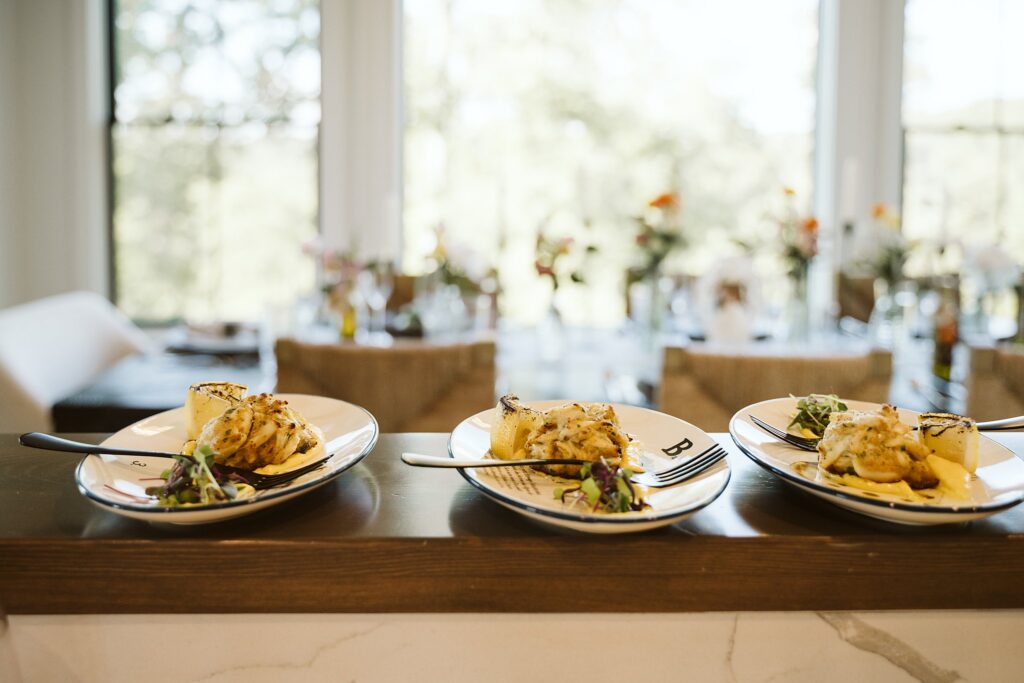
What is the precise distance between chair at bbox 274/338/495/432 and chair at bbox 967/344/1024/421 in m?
1.06

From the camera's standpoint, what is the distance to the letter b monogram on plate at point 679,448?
729 millimetres

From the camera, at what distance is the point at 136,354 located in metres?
2.58

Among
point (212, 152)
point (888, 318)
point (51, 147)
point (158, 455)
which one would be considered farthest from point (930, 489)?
point (51, 147)

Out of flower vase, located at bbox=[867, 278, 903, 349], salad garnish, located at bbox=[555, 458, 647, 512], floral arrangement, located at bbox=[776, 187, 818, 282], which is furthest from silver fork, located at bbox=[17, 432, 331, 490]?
→ flower vase, located at bbox=[867, 278, 903, 349]

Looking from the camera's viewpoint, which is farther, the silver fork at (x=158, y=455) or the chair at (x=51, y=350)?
the chair at (x=51, y=350)

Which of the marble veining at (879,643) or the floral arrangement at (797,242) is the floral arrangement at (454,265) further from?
the marble veining at (879,643)

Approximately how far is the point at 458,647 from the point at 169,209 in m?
4.13

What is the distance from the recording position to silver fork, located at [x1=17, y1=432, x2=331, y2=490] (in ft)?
2.14

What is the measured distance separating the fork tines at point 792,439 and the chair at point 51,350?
5.59 ft

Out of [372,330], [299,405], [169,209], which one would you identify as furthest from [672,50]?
[299,405]

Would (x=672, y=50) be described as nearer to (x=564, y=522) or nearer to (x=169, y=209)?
(x=169, y=209)

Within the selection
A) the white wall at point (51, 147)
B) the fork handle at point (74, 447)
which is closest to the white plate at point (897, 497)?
the fork handle at point (74, 447)

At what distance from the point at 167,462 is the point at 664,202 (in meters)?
1.84

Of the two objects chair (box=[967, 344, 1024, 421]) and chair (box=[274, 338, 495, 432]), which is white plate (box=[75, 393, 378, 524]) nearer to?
chair (box=[274, 338, 495, 432])
